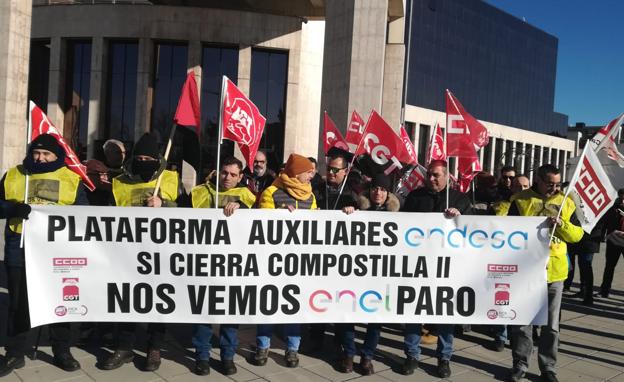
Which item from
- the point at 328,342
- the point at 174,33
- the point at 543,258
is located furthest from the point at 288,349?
the point at 174,33

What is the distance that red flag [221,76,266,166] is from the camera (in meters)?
4.82

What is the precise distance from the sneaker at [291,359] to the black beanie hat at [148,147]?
2.13 meters

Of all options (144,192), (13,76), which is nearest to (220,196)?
(144,192)

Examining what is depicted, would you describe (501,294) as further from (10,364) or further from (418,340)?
(10,364)

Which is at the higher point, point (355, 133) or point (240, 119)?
point (355, 133)

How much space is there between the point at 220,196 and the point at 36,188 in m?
1.52

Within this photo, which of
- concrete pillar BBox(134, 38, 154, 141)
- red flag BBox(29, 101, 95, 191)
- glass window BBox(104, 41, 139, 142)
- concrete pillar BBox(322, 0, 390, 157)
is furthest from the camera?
glass window BBox(104, 41, 139, 142)

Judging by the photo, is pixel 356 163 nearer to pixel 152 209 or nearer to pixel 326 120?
pixel 326 120

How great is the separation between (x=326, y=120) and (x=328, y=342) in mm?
4106

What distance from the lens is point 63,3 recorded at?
26.1 meters

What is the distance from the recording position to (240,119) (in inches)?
195

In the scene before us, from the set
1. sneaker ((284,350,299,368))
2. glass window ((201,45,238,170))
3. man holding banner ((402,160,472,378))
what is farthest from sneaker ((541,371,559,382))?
glass window ((201,45,238,170))

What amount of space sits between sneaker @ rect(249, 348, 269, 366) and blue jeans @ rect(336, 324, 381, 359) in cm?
72

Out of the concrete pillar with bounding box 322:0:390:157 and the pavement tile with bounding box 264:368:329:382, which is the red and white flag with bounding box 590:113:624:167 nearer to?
the pavement tile with bounding box 264:368:329:382
